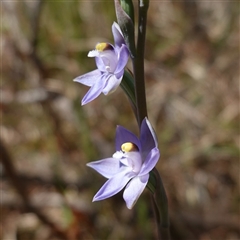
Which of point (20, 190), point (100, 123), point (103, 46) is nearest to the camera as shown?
point (103, 46)

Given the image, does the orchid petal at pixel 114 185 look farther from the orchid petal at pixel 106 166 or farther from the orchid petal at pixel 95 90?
the orchid petal at pixel 95 90

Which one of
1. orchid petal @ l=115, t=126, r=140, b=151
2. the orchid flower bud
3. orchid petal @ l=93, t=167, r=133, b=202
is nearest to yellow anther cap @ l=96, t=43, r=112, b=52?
the orchid flower bud

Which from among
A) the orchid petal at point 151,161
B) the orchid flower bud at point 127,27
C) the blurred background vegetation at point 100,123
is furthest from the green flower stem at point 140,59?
the blurred background vegetation at point 100,123

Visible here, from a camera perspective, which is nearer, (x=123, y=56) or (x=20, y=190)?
(x=123, y=56)

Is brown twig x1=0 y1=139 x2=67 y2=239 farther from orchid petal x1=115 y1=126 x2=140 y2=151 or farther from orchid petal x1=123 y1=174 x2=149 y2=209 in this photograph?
orchid petal x1=123 y1=174 x2=149 y2=209

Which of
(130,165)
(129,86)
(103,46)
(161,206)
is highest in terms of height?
(103,46)

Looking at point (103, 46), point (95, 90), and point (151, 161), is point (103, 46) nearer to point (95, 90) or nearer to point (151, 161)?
point (95, 90)

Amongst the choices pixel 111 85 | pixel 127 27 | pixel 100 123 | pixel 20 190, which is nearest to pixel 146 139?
pixel 111 85
